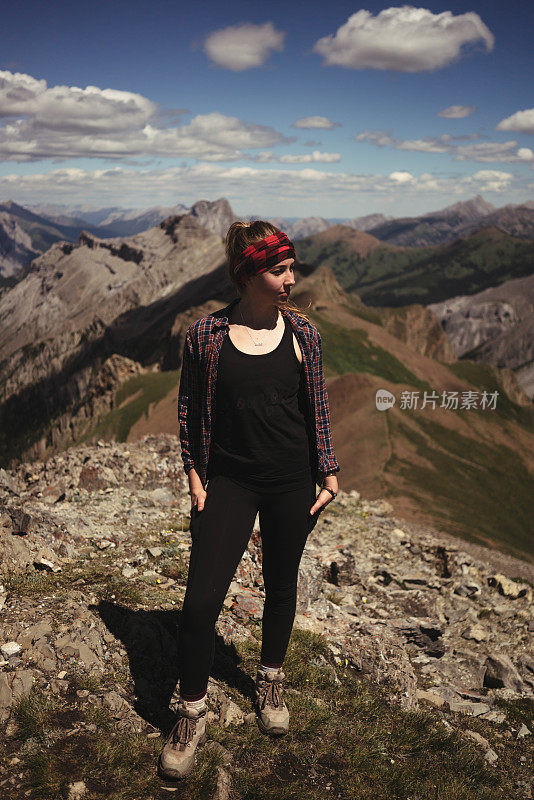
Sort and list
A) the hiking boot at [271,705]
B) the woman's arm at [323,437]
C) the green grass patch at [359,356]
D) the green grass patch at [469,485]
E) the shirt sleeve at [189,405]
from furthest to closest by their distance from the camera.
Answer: the green grass patch at [359,356]
the green grass patch at [469,485]
the hiking boot at [271,705]
the woman's arm at [323,437]
the shirt sleeve at [189,405]

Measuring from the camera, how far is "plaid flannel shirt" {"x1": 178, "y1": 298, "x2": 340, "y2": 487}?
445 centimetres

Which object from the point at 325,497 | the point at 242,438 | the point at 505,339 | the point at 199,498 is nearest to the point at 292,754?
the point at 325,497

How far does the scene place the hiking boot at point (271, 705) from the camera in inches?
194

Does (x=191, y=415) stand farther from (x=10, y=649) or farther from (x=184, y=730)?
(x=10, y=649)

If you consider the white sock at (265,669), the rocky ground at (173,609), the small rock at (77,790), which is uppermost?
the white sock at (265,669)

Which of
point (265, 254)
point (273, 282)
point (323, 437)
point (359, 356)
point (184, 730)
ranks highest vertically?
point (265, 254)

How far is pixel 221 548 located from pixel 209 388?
139 centimetres

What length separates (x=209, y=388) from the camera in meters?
4.41

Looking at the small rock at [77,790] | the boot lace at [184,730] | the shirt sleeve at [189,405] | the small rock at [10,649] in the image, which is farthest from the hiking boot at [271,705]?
the small rock at [10,649]

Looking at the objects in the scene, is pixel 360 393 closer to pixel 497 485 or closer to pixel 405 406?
pixel 405 406

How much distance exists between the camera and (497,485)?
50594mm

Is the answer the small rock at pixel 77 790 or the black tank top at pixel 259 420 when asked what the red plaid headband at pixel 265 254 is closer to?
the black tank top at pixel 259 420

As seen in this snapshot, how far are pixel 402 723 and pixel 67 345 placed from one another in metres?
210

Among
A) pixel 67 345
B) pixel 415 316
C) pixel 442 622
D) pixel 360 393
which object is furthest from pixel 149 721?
pixel 67 345
